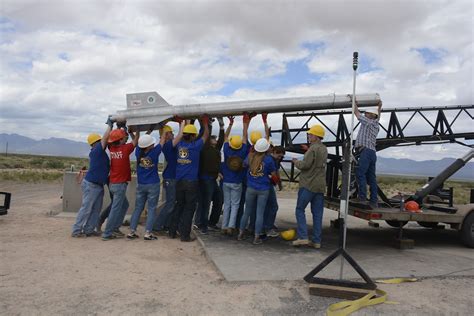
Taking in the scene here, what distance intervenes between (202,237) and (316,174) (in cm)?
242

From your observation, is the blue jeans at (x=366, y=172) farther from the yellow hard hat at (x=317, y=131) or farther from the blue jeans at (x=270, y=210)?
the blue jeans at (x=270, y=210)

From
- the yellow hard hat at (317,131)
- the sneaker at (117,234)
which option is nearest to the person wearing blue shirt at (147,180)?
the sneaker at (117,234)

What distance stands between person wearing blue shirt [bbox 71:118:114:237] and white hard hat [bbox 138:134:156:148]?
64 centimetres

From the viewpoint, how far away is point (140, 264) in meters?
5.80

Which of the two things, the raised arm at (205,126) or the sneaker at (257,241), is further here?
the raised arm at (205,126)

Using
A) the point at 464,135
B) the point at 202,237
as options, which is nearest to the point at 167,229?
the point at 202,237

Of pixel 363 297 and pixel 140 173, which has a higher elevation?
pixel 140 173

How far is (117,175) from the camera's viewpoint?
24.3 feet

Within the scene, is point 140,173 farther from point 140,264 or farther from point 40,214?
point 40,214

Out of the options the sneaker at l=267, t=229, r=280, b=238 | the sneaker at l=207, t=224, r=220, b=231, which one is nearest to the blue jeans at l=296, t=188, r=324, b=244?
the sneaker at l=267, t=229, r=280, b=238

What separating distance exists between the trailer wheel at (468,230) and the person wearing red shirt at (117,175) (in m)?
6.43

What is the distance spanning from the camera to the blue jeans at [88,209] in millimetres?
7527

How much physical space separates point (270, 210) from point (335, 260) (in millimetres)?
2051

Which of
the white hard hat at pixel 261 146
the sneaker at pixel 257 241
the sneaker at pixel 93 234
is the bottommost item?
the sneaker at pixel 93 234
